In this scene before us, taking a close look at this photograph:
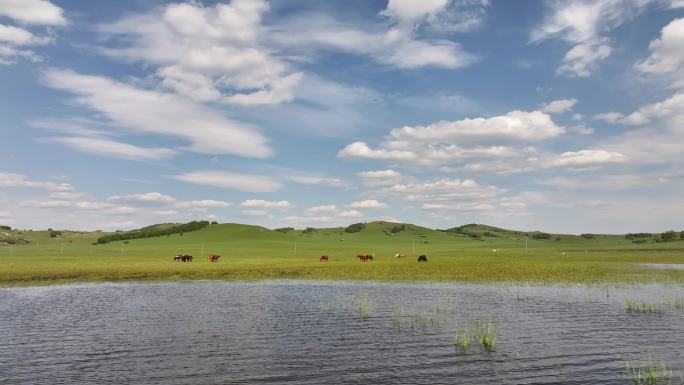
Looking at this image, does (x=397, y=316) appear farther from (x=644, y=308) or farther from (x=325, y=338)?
(x=644, y=308)

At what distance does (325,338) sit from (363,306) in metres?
8.72

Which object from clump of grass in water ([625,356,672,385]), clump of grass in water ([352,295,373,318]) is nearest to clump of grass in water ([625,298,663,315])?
clump of grass in water ([625,356,672,385])

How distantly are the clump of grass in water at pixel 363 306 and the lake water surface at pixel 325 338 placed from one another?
0.38 meters

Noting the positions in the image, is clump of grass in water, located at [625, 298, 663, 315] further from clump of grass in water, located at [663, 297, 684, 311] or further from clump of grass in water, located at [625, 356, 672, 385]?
clump of grass in water, located at [625, 356, 672, 385]

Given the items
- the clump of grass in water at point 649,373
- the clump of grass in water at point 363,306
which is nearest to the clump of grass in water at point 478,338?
the clump of grass in water at point 649,373

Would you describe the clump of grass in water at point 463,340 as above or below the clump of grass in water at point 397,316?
below

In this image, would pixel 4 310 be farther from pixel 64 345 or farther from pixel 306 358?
pixel 306 358

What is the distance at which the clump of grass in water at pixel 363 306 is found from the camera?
31898mm

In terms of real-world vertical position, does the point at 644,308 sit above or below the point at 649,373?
above

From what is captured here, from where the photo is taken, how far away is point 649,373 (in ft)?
59.3

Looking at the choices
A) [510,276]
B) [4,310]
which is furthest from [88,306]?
[510,276]

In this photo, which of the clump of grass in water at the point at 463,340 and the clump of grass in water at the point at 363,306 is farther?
the clump of grass in water at the point at 363,306

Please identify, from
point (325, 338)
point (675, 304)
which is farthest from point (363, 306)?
point (675, 304)

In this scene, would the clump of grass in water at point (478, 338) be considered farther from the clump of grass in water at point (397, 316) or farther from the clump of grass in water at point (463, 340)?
the clump of grass in water at point (397, 316)
